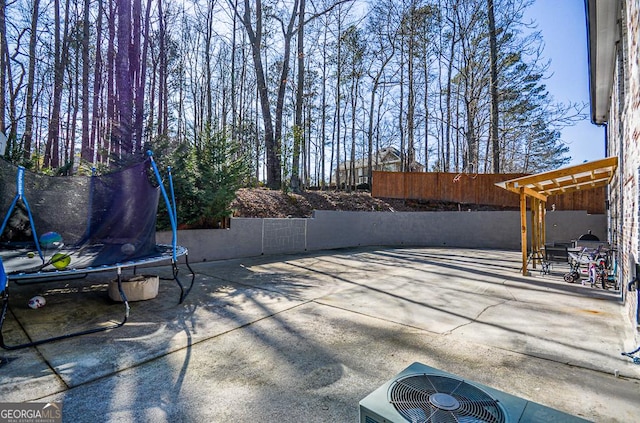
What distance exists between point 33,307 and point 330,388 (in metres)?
3.41

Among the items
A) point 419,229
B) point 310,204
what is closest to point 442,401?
point 310,204

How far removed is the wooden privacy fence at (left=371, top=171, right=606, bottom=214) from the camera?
1236cm

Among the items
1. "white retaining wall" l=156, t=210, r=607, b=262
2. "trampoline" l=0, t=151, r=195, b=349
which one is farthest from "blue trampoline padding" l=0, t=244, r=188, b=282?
"white retaining wall" l=156, t=210, r=607, b=262

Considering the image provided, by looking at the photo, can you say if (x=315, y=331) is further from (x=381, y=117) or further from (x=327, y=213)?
(x=381, y=117)

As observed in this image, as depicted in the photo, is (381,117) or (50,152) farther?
(381,117)

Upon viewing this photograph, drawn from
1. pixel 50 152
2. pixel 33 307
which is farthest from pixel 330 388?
pixel 50 152

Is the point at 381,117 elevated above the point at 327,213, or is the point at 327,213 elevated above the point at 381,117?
the point at 381,117

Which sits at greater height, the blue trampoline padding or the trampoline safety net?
the trampoline safety net

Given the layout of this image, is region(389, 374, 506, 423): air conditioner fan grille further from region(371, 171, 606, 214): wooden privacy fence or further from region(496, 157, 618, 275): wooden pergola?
region(371, 171, 606, 214): wooden privacy fence

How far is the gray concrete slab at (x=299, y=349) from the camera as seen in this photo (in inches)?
70.0

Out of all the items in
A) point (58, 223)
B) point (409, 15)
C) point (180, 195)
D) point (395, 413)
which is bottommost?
point (395, 413)

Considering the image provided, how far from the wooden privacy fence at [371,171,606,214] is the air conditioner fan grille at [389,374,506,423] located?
1248 centimetres

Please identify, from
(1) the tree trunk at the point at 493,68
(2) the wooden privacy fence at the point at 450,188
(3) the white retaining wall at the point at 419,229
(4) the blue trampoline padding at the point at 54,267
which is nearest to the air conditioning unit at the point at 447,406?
(4) the blue trampoline padding at the point at 54,267

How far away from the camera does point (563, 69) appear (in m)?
11.1
